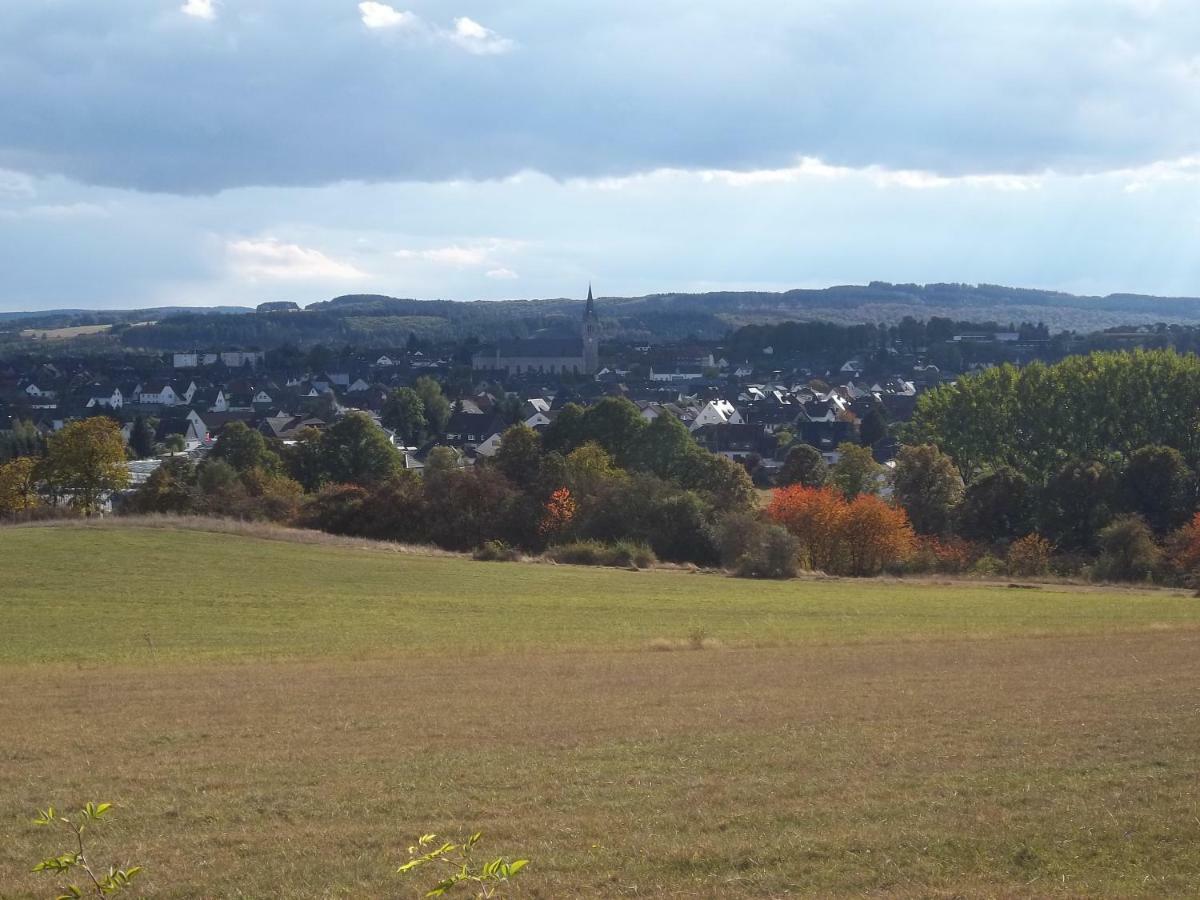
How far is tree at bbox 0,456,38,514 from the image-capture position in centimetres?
8081

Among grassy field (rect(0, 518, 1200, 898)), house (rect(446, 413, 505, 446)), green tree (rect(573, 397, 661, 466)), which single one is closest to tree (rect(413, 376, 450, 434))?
house (rect(446, 413, 505, 446))

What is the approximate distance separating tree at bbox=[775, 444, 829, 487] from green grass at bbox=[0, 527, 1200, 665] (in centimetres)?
3312

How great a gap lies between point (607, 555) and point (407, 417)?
8844 centimetres

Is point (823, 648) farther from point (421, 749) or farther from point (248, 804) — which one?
point (248, 804)

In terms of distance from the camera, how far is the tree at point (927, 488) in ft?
247

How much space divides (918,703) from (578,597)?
2385 cm

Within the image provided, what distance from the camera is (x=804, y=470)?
297 ft

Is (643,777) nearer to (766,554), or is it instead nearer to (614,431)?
(766,554)

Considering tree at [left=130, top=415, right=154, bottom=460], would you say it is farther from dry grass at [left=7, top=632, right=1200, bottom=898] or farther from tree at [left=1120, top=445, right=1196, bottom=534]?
dry grass at [left=7, top=632, right=1200, bottom=898]

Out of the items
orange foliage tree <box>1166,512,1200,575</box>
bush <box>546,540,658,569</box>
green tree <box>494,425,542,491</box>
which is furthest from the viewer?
green tree <box>494,425,542,491</box>

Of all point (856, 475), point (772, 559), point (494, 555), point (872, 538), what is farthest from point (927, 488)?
point (494, 555)

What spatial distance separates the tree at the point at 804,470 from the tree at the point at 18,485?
156 ft

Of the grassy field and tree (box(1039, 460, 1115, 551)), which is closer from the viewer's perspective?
the grassy field

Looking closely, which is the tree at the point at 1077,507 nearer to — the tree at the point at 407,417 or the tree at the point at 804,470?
the tree at the point at 804,470
